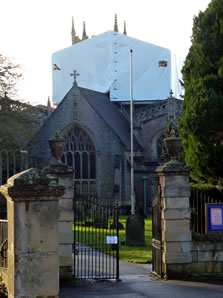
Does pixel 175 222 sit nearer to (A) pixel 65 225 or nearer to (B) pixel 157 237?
(B) pixel 157 237

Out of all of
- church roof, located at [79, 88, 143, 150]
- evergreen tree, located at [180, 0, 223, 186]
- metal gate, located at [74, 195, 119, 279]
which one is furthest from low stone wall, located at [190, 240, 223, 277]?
church roof, located at [79, 88, 143, 150]

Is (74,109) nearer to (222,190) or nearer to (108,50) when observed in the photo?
(108,50)

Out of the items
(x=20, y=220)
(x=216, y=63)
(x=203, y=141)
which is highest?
(x=216, y=63)

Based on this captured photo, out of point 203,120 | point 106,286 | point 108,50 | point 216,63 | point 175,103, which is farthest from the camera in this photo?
point 108,50

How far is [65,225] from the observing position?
11.4m

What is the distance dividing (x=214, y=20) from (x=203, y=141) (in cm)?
350

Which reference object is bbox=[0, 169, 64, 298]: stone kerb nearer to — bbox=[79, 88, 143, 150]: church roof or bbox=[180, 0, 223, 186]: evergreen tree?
bbox=[180, 0, 223, 186]: evergreen tree

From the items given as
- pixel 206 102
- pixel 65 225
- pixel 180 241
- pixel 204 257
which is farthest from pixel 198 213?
pixel 206 102

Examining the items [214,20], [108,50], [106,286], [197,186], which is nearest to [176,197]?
[106,286]

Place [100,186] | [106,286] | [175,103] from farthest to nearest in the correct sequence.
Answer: [175,103]
[100,186]
[106,286]

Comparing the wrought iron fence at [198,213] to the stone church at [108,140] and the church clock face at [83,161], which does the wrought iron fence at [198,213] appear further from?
the church clock face at [83,161]

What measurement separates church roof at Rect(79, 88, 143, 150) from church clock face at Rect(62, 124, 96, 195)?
227 cm

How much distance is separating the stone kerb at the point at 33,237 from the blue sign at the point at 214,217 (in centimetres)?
558

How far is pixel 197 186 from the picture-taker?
1512 cm
